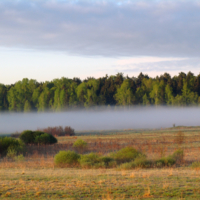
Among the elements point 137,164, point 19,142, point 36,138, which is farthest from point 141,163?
point 36,138

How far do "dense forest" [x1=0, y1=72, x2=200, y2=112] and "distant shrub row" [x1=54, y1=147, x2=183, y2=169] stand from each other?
7970 centimetres

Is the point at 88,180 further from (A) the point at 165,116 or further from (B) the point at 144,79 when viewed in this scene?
(B) the point at 144,79

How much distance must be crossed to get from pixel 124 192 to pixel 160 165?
768 cm

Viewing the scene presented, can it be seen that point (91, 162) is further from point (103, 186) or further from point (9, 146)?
point (9, 146)

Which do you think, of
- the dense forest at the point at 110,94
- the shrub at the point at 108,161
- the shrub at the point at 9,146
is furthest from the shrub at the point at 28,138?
the dense forest at the point at 110,94

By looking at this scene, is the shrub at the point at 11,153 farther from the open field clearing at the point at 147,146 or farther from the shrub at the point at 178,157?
the shrub at the point at 178,157

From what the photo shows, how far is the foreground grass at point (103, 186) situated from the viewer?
35.1 feet

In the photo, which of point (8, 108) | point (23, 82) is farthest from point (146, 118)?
point (23, 82)

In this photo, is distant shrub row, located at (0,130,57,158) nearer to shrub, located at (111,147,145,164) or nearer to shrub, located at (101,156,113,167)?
shrub, located at (101,156,113,167)

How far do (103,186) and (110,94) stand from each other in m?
96.1

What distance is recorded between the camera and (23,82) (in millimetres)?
132750

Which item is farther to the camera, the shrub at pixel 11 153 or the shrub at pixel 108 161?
the shrub at pixel 11 153

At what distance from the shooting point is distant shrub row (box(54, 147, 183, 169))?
18.2 metres

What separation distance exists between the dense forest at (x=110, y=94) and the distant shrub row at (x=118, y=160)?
79.7m
